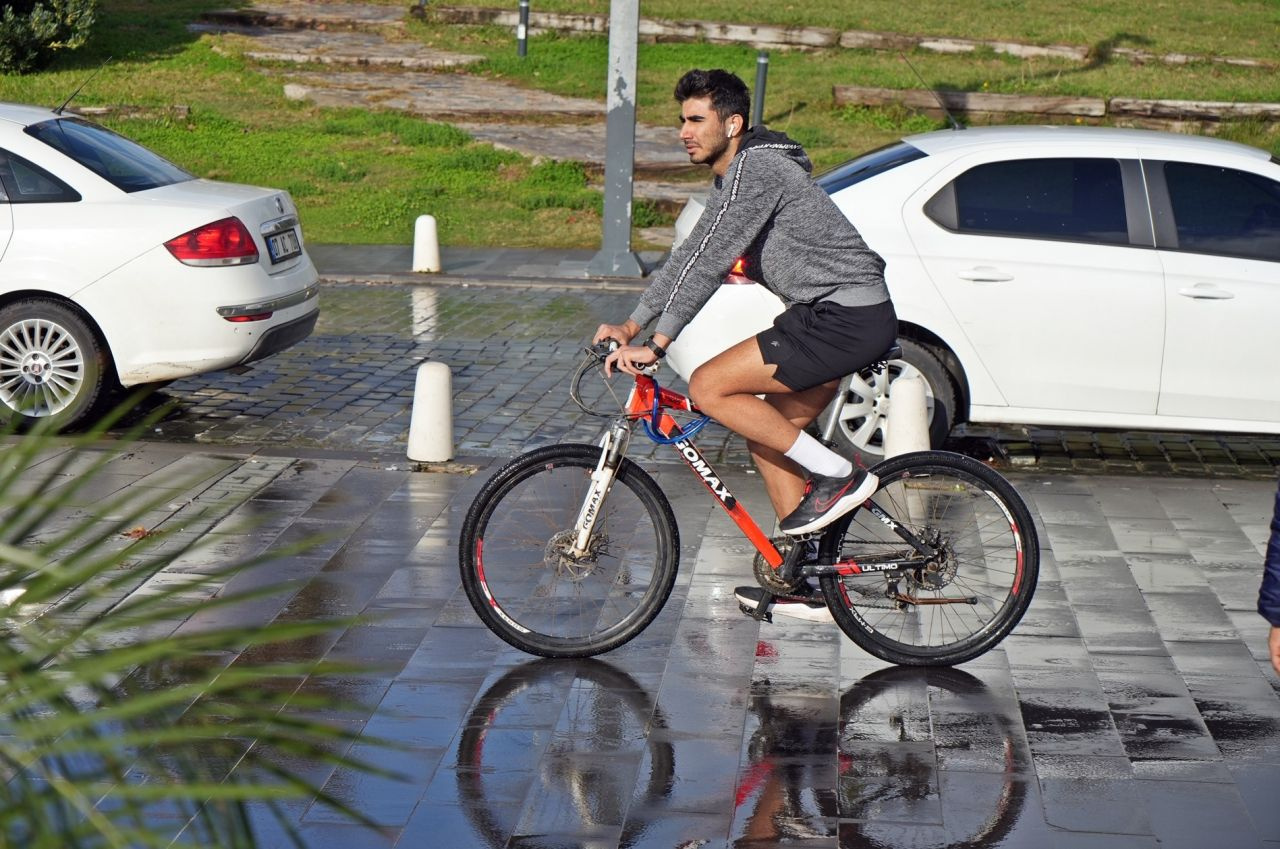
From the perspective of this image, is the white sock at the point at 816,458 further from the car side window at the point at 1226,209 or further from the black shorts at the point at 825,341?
the car side window at the point at 1226,209

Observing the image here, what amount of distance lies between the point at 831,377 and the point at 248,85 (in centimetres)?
1952

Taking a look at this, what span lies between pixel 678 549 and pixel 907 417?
288 cm

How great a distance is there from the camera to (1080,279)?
811cm

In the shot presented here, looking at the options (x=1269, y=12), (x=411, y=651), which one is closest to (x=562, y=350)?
(x=411, y=651)

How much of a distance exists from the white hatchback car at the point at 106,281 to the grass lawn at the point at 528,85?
7307 mm

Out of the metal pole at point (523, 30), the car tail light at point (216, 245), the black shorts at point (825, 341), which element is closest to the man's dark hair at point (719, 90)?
the black shorts at point (825, 341)

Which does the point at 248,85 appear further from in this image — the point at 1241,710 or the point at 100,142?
the point at 1241,710

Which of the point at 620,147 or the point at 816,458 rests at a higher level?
the point at 816,458

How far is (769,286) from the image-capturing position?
531cm

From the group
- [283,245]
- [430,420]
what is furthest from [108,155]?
[430,420]

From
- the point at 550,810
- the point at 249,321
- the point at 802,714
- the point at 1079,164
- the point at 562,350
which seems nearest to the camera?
the point at 550,810

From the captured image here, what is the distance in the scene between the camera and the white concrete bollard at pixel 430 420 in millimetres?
8195

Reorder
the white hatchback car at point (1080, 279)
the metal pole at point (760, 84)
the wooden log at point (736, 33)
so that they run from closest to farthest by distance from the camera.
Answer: the white hatchback car at point (1080, 279) → the metal pole at point (760, 84) → the wooden log at point (736, 33)

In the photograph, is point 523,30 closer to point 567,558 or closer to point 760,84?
point 760,84
